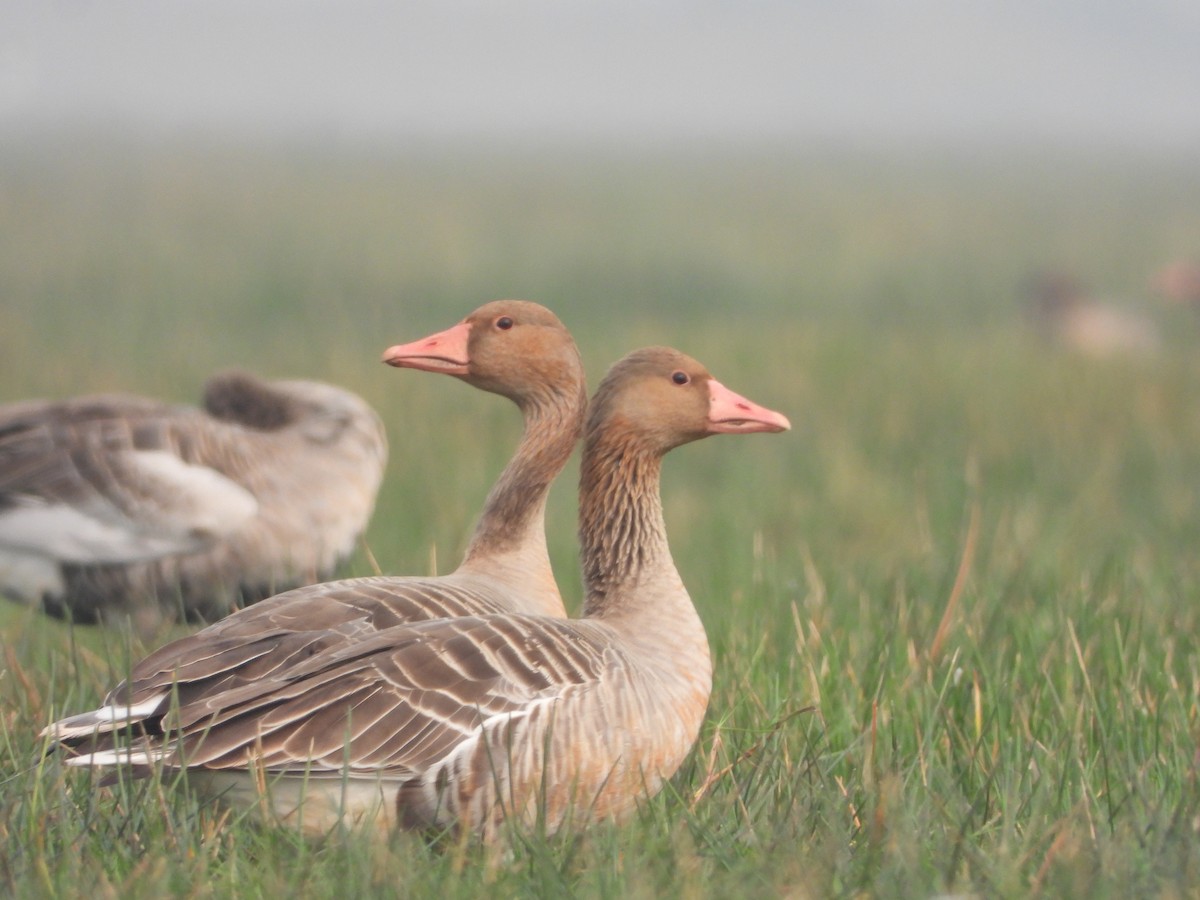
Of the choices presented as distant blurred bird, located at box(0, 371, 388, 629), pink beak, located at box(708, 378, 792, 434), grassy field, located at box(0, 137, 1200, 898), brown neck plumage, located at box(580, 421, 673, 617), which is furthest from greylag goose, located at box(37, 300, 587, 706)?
distant blurred bird, located at box(0, 371, 388, 629)

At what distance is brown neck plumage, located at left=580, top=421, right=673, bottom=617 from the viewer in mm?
4066

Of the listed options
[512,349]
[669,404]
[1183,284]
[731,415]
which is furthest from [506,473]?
[1183,284]

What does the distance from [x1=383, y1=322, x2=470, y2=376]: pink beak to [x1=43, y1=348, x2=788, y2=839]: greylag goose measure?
2.75 feet

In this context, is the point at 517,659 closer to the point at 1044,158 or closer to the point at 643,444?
the point at 643,444

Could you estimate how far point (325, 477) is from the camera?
265 inches

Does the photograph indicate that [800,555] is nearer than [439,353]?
No

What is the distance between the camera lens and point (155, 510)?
21.1 ft

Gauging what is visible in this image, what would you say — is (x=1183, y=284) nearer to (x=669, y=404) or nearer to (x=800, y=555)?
(x=800, y=555)

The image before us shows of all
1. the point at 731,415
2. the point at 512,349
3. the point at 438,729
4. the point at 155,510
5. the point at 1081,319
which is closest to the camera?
the point at 438,729

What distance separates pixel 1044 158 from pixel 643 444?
104 meters

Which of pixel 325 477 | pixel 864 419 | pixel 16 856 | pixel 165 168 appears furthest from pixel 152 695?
pixel 165 168

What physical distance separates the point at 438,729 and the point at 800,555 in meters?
4.51

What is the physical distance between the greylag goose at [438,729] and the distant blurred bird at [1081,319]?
15441 millimetres

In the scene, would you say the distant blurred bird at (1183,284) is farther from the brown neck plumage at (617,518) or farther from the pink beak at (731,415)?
the brown neck plumage at (617,518)
